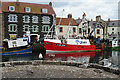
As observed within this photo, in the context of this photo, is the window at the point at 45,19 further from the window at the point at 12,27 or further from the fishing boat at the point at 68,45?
the fishing boat at the point at 68,45

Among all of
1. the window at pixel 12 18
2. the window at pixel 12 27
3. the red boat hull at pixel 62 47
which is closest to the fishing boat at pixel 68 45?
the red boat hull at pixel 62 47

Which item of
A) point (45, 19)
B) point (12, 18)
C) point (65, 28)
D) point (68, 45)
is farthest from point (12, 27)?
point (65, 28)

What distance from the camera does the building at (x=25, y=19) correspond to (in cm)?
3634

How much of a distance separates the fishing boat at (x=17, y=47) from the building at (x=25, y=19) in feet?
23.3

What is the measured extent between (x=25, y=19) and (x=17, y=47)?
36.6 feet

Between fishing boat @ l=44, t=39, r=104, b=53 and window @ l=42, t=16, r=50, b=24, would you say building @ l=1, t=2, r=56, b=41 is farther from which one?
fishing boat @ l=44, t=39, r=104, b=53

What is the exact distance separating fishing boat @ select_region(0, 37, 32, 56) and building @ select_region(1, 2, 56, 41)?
7.10 metres

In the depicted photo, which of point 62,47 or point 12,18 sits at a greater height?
point 12,18

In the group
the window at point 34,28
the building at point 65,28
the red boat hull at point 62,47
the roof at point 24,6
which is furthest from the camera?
the building at point 65,28

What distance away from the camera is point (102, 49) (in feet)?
128

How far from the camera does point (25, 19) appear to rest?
38.0 meters

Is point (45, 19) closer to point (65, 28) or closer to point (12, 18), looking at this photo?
point (65, 28)

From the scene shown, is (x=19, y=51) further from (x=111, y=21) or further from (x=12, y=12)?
(x=111, y=21)

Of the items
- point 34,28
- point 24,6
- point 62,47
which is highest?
point 24,6
